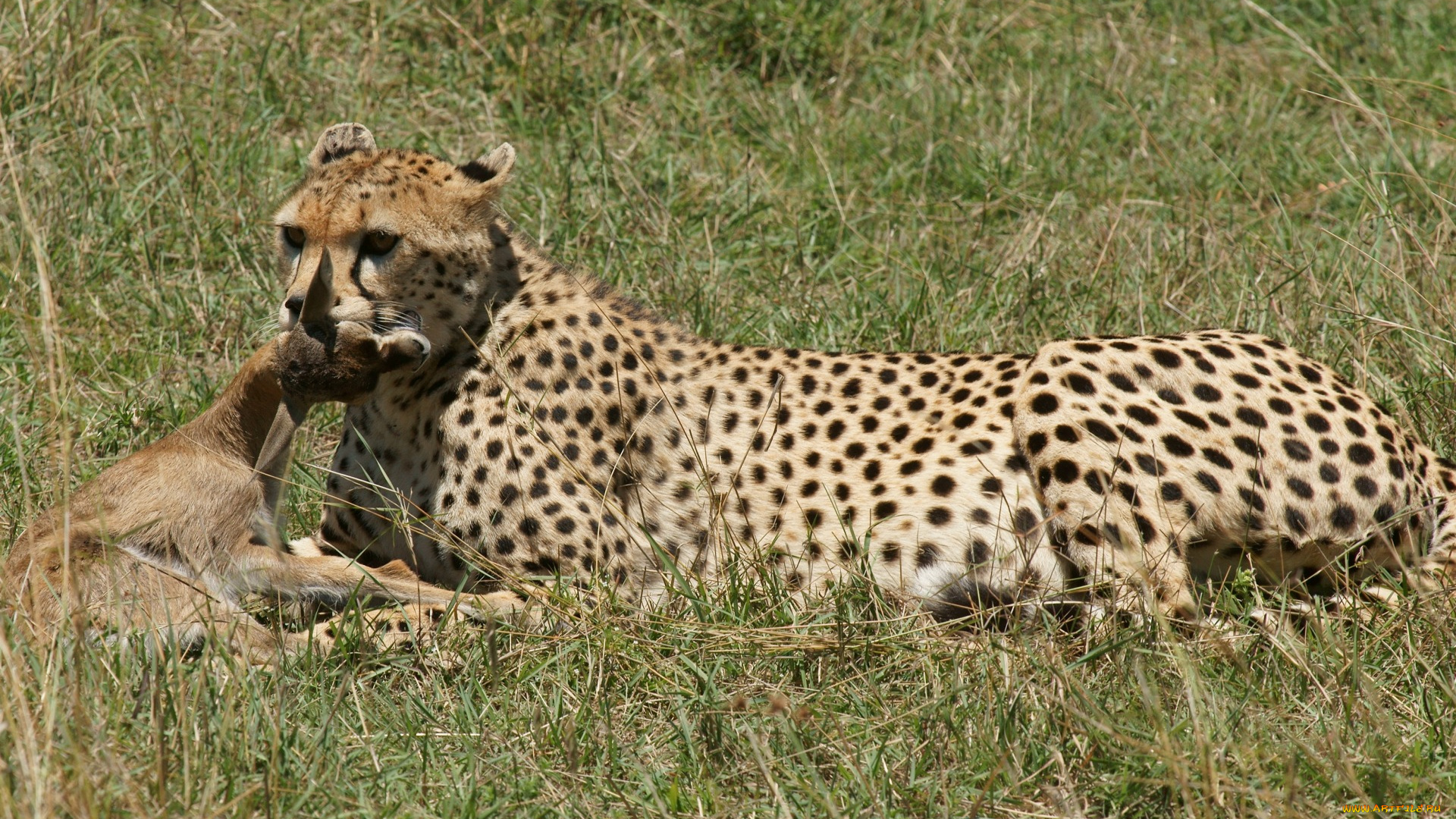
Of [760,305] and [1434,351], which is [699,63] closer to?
[760,305]

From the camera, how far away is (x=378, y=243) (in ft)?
13.6

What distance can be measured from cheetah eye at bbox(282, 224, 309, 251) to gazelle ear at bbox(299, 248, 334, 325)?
0.54ft

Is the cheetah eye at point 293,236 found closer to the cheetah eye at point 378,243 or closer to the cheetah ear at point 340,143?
the cheetah eye at point 378,243

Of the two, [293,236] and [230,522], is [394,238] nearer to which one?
[293,236]

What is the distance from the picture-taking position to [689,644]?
12.2ft


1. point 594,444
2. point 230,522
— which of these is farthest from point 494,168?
point 230,522

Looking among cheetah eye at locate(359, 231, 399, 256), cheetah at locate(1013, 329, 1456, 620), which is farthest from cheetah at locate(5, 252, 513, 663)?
cheetah at locate(1013, 329, 1456, 620)

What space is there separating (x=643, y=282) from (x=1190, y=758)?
3.23m

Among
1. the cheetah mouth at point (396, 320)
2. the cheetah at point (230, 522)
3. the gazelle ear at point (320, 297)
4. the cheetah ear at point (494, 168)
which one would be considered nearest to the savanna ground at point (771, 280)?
the cheetah at point (230, 522)

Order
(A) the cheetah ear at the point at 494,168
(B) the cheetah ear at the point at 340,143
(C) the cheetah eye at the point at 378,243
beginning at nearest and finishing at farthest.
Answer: (C) the cheetah eye at the point at 378,243 → (A) the cheetah ear at the point at 494,168 → (B) the cheetah ear at the point at 340,143

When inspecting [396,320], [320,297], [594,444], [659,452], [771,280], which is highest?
[320,297]

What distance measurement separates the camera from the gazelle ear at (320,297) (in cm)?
392

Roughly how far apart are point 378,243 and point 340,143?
0.64 metres

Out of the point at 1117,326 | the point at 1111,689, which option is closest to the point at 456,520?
the point at 1111,689
